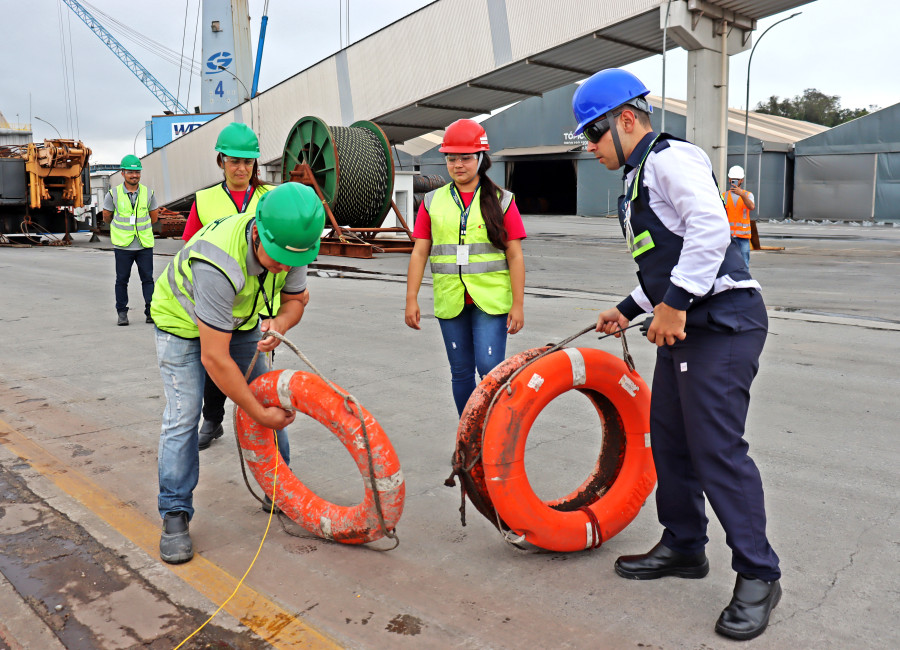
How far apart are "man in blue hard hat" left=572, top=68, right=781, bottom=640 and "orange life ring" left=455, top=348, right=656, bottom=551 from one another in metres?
0.45

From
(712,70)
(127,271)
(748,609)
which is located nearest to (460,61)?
(712,70)

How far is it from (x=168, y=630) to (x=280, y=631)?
1.35 ft

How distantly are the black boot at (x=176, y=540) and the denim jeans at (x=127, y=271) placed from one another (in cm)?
683

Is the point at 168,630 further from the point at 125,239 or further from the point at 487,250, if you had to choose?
the point at 125,239

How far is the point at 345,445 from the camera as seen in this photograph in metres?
3.30

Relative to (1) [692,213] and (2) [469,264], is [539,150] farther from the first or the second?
A: (1) [692,213]

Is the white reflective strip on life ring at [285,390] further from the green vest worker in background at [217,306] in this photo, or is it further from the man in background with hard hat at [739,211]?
the man in background with hard hat at [739,211]

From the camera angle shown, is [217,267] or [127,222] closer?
[217,267]

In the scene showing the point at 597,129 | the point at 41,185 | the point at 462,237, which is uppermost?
the point at 41,185

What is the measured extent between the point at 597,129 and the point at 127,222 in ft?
27.0

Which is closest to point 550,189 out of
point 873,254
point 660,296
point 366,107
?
point 366,107

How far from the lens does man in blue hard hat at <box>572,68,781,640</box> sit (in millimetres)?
2678

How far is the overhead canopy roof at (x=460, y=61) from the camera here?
18094mm

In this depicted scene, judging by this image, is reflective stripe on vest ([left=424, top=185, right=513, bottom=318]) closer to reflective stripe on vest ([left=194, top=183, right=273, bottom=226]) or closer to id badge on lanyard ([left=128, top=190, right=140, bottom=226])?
reflective stripe on vest ([left=194, top=183, right=273, bottom=226])
